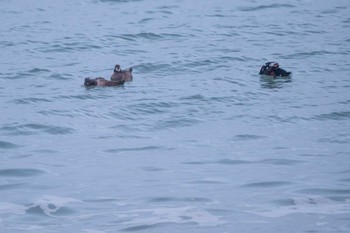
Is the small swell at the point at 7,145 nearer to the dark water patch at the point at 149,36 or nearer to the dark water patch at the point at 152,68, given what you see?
the dark water patch at the point at 152,68

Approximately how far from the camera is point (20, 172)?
12008 millimetres

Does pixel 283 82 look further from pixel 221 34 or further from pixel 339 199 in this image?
pixel 339 199

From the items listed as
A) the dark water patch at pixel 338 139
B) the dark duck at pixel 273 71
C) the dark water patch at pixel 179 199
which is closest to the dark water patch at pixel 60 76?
the dark duck at pixel 273 71

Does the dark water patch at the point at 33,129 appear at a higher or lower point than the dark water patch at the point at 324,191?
lower

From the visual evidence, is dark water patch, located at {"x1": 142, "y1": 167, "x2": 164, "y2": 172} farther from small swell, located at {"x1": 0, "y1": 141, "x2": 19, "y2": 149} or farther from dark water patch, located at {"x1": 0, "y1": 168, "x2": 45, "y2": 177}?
small swell, located at {"x1": 0, "y1": 141, "x2": 19, "y2": 149}

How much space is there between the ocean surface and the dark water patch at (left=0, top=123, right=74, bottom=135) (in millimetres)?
48

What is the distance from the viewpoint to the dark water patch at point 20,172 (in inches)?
466

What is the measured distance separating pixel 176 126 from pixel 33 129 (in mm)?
2240

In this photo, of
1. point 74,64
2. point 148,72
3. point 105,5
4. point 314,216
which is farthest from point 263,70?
point 105,5

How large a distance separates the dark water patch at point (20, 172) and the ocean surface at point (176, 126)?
0.03 metres

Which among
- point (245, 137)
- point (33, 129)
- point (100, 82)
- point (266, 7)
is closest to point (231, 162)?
point (245, 137)

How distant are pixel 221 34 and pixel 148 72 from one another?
5615 mm

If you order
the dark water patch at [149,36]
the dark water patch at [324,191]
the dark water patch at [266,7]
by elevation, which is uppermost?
the dark water patch at [266,7]

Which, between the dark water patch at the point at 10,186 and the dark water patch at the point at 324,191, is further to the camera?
the dark water patch at the point at 10,186
